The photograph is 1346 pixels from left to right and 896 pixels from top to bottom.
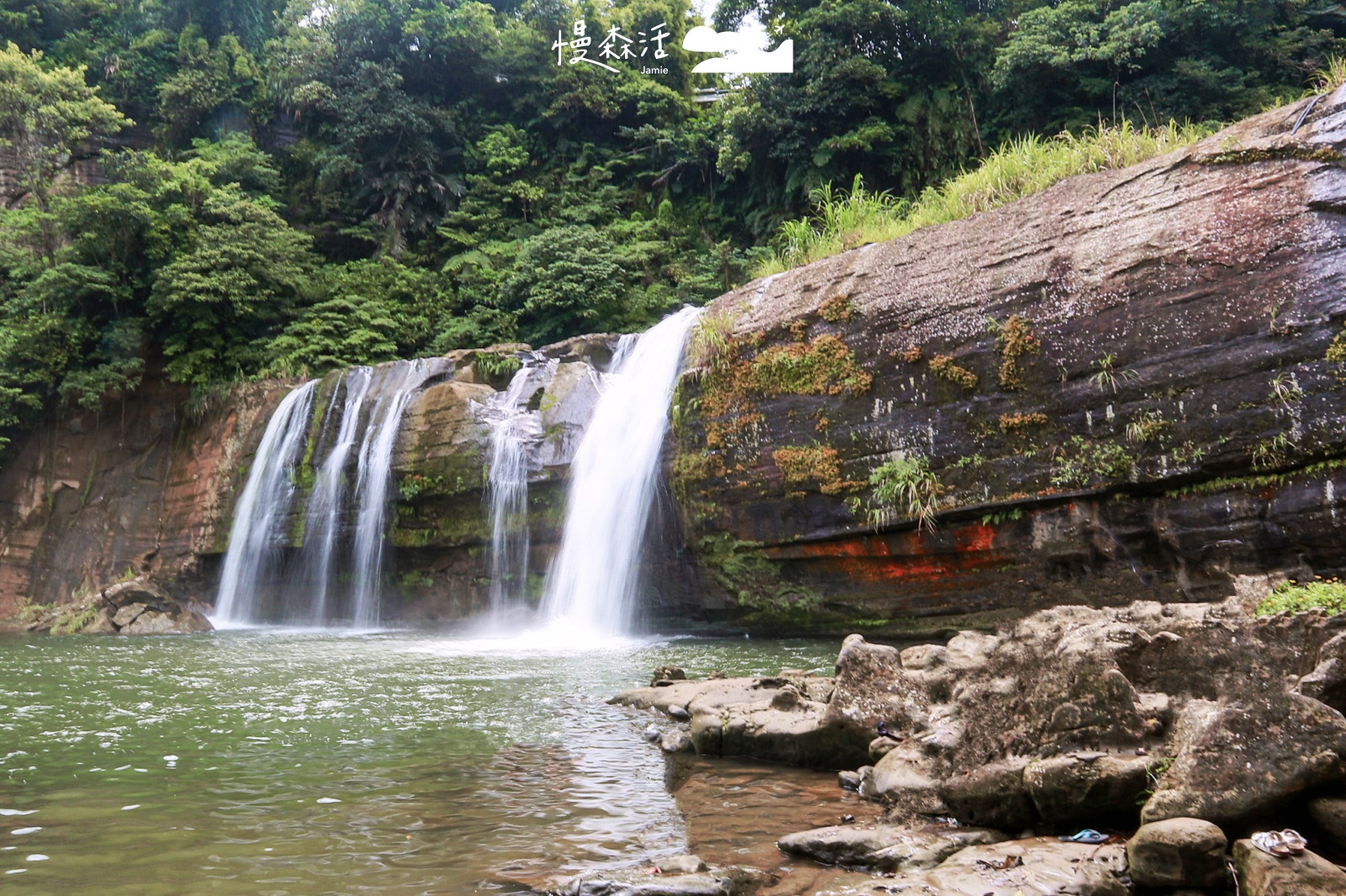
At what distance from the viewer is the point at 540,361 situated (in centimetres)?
1536

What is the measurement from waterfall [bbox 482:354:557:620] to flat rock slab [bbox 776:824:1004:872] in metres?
10.4

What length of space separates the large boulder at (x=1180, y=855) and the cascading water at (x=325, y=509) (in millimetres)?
13498

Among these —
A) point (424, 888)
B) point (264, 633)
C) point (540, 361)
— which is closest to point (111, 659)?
point (264, 633)

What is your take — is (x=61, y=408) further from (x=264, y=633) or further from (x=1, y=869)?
(x=1, y=869)

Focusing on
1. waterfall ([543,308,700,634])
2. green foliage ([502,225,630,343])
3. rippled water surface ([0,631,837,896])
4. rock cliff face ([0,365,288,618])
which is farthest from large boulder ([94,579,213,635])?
green foliage ([502,225,630,343])

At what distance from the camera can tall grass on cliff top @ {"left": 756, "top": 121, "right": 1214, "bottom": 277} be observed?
10.8m

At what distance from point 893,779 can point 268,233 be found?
19.6 m

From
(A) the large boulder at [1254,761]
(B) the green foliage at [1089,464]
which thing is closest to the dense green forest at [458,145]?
(B) the green foliage at [1089,464]

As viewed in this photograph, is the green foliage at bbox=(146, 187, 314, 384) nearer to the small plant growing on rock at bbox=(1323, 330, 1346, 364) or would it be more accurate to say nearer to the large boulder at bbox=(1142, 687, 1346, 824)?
the small plant growing on rock at bbox=(1323, 330, 1346, 364)

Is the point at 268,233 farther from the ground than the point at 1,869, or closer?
farther from the ground

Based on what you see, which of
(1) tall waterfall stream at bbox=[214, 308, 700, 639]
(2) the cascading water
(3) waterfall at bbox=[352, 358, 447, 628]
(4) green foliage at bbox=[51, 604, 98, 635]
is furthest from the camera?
(4) green foliage at bbox=[51, 604, 98, 635]

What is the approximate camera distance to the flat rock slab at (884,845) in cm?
329

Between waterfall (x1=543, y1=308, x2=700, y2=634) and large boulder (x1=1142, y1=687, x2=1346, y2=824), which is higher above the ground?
waterfall (x1=543, y1=308, x2=700, y2=634)

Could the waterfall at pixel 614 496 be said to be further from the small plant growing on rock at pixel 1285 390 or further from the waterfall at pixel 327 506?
the small plant growing on rock at pixel 1285 390
